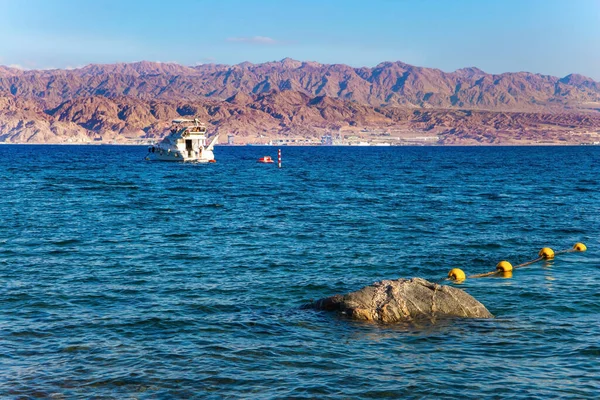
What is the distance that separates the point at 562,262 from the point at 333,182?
155 feet

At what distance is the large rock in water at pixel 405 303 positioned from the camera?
1714 centimetres

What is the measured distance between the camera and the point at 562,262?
2575 cm

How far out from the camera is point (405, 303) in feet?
56.8

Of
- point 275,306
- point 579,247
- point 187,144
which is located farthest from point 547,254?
point 187,144

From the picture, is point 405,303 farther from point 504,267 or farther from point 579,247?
point 579,247

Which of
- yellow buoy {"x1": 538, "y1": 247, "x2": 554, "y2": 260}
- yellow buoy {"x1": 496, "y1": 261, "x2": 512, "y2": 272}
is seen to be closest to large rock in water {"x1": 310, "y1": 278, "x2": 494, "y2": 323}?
yellow buoy {"x1": 496, "y1": 261, "x2": 512, "y2": 272}

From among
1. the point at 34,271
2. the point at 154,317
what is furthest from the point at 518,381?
the point at 34,271

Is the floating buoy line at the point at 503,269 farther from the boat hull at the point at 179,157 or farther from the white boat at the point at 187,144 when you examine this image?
the boat hull at the point at 179,157

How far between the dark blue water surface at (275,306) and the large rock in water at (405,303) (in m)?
0.49

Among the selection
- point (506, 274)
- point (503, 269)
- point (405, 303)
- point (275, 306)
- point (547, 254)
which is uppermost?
point (405, 303)

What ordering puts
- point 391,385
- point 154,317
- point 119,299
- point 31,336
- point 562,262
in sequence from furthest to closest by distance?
1. point 562,262
2. point 119,299
3. point 154,317
4. point 31,336
5. point 391,385

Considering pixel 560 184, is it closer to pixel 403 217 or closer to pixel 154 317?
pixel 403 217

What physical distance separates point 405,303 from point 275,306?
3.80 m

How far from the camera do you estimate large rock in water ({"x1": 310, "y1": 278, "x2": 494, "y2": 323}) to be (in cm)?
1714
